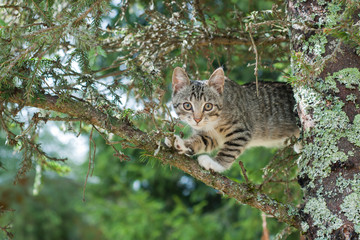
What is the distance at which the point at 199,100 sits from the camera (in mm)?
3629

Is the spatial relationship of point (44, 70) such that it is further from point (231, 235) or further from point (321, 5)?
point (231, 235)

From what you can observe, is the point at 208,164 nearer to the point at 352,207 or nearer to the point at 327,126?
the point at 327,126

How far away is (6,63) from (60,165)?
5.54 feet

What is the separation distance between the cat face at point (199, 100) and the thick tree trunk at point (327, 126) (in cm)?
110

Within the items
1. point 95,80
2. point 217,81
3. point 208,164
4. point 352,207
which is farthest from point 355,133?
point 95,80

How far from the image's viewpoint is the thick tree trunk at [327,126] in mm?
2283

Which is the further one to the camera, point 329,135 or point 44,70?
point 44,70

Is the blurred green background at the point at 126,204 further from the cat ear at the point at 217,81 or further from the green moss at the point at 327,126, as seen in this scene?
the green moss at the point at 327,126

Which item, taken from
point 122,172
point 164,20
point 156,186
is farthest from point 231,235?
point 164,20

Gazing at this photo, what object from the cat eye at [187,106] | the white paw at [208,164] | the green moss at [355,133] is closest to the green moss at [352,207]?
the green moss at [355,133]

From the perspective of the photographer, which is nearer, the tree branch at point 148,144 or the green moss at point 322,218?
the green moss at point 322,218

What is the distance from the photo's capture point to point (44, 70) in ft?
9.20

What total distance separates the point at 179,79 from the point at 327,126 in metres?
1.58

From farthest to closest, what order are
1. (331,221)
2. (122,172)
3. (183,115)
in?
1. (122,172)
2. (183,115)
3. (331,221)
